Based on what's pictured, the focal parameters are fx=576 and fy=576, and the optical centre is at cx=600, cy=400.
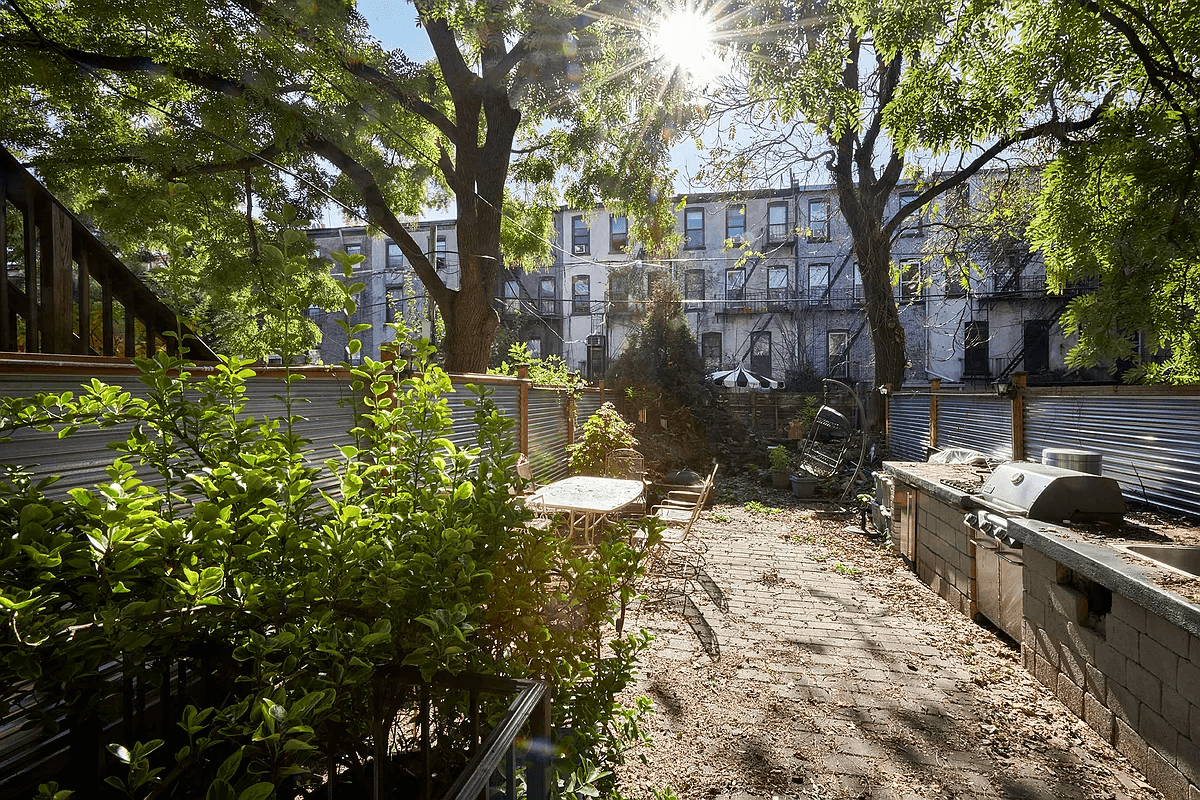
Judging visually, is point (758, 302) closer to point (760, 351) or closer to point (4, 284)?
point (760, 351)

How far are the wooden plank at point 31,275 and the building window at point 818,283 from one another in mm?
26442

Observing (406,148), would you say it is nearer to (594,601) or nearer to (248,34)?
(248,34)

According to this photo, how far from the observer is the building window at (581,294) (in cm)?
2794

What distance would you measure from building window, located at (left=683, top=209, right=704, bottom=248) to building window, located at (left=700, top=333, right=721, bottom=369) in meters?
4.51

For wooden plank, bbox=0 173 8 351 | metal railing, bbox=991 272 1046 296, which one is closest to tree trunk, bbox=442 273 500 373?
wooden plank, bbox=0 173 8 351

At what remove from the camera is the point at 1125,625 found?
3504 millimetres

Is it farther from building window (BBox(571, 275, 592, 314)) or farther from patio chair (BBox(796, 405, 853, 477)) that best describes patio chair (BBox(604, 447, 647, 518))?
building window (BBox(571, 275, 592, 314))

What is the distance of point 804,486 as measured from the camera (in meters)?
13.0

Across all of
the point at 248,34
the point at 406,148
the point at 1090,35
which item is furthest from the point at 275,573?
the point at 406,148

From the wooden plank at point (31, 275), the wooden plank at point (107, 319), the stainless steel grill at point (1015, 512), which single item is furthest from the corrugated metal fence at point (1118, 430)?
the wooden plank at point (31, 275)

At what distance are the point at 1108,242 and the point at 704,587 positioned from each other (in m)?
5.21

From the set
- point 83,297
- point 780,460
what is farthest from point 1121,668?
point 780,460

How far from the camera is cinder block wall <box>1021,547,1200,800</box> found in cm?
302

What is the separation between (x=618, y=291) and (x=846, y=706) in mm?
22037
